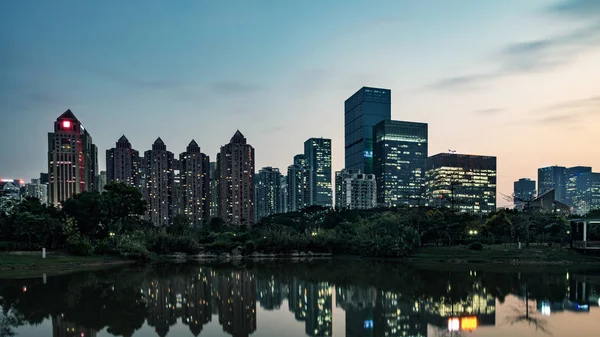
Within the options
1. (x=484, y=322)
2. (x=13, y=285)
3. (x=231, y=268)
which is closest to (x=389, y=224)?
(x=231, y=268)

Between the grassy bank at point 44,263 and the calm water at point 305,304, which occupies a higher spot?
the calm water at point 305,304

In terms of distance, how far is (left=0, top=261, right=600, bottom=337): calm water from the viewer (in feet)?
53.3

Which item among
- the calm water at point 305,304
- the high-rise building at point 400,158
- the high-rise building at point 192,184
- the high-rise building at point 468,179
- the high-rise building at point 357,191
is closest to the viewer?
the calm water at point 305,304

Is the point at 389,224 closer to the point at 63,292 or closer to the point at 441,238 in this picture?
the point at 441,238

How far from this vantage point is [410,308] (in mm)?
19688

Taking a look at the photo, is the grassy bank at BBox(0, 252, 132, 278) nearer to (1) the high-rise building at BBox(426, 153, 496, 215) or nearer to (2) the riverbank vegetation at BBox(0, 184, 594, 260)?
(2) the riverbank vegetation at BBox(0, 184, 594, 260)

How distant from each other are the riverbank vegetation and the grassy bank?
1.36 m

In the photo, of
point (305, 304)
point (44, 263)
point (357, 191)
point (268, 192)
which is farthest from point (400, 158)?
point (305, 304)

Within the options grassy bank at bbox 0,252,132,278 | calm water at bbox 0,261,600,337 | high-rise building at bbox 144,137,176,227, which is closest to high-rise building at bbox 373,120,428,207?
high-rise building at bbox 144,137,176,227

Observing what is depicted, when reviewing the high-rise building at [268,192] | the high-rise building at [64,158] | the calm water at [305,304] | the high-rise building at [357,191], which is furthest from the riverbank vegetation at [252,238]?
the high-rise building at [268,192]

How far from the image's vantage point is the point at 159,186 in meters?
120

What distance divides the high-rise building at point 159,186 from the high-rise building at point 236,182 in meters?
14.4

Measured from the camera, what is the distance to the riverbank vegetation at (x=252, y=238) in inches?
1569

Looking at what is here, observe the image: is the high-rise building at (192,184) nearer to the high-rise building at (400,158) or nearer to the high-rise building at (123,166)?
the high-rise building at (123,166)
